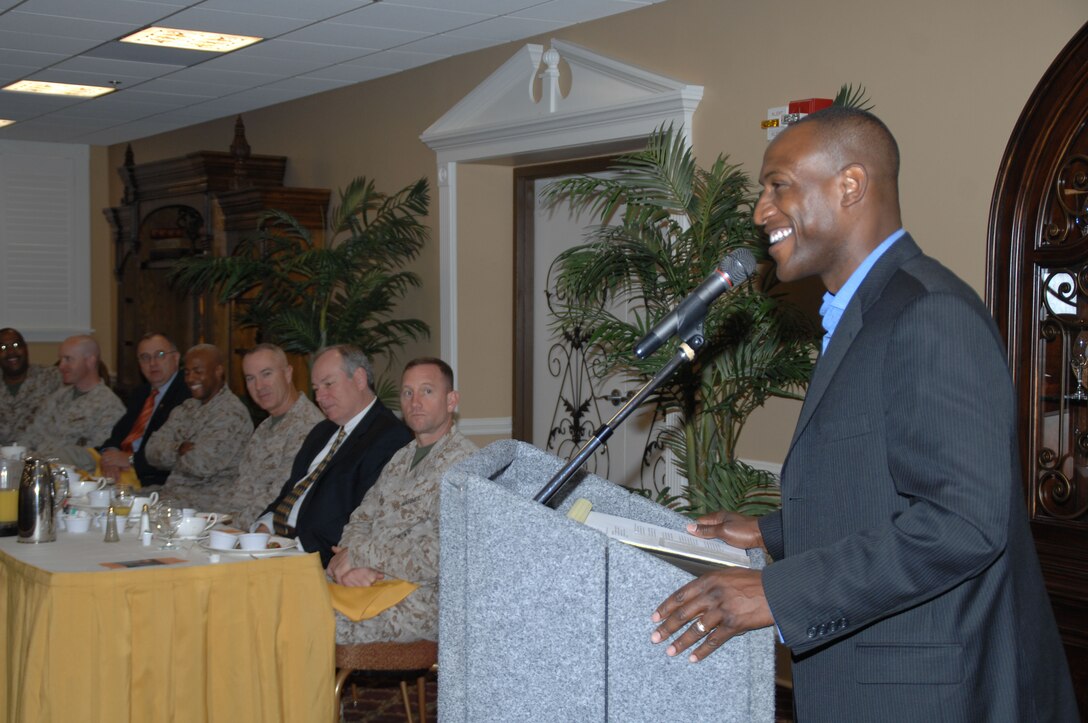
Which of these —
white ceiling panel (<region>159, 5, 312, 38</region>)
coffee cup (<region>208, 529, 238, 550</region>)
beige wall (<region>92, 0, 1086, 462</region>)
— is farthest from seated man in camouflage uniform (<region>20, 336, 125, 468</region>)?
coffee cup (<region>208, 529, 238, 550</region>)

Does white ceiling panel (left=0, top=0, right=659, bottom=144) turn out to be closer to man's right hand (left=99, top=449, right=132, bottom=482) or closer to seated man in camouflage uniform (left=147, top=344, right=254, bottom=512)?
seated man in camouflage uniform (left=147, top=344, right=254, bottom=512)

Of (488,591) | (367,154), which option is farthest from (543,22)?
(488,591)

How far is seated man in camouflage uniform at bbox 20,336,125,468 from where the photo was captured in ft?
22.8

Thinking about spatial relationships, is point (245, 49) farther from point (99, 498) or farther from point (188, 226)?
point (99, 498)

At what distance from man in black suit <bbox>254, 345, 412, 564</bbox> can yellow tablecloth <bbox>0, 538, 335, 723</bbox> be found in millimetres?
749

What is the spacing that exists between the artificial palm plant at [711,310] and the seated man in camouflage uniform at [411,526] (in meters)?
0.66

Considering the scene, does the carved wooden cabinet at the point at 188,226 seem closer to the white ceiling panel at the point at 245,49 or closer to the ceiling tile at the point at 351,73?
the white ceiling panel at the point at 245,49

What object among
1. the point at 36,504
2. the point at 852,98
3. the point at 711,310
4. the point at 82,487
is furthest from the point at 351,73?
the point at 36,504

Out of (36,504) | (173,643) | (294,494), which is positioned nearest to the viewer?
(173,643)

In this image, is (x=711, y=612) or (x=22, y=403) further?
(x=22, y=403)

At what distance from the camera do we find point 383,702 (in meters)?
4.73

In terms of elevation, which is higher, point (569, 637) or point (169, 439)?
point (569, 637)

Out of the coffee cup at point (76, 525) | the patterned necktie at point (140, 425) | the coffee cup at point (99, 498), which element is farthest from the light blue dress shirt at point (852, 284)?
the patterned necktie at point (140, 425)

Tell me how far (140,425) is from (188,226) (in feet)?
10.5
